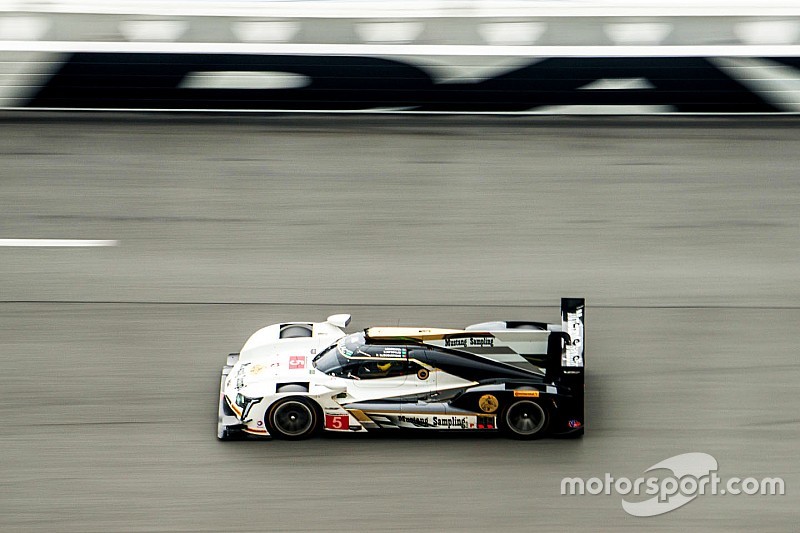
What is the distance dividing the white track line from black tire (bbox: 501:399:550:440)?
4673mm

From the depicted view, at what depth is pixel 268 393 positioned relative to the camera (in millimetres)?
7355

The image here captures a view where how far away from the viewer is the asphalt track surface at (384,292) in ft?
23.8

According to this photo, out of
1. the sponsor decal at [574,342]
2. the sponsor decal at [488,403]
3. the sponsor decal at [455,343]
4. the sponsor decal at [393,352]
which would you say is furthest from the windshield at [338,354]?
the sponsor decal at [574,342]

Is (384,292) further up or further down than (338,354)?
further up

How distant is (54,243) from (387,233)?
3.54m

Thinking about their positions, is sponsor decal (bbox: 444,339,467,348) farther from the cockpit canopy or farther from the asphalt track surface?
the asphalt track surface

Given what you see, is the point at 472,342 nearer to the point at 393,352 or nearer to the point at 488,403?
the point at 488,403

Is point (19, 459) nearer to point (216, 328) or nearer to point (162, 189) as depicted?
point (216, 328)

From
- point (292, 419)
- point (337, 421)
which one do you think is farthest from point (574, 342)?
point (292, 419)

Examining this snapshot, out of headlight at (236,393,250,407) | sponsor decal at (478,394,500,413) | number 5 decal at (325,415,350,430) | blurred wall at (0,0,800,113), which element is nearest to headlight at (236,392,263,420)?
headlight at (236,393,250,407)

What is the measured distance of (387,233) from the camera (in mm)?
9711

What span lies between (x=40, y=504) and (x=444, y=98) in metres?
6.27

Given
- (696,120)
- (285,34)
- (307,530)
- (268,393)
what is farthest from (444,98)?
(307,530)

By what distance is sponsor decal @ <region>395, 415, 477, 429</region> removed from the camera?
7.39 meters
